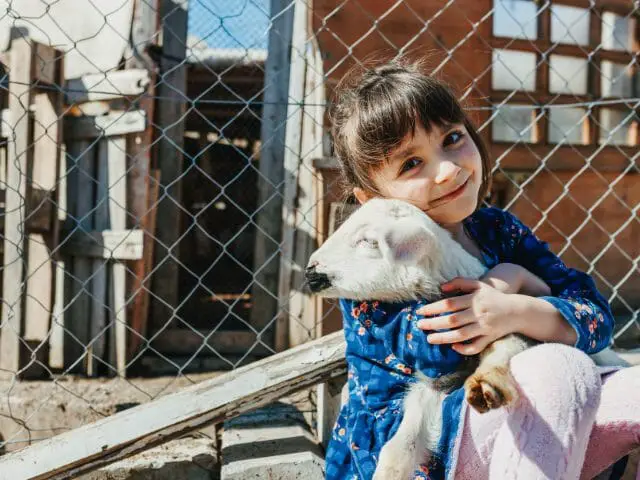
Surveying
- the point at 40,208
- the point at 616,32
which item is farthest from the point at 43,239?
the point at 616,32

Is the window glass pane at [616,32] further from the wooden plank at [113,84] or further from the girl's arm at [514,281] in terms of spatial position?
the girl's arm at [514,281]

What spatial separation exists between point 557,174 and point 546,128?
27 cm

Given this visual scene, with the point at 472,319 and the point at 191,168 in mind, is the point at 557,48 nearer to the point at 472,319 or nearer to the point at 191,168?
the point at 191,168

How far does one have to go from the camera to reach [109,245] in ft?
8.95

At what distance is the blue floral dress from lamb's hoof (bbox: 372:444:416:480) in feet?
0.10

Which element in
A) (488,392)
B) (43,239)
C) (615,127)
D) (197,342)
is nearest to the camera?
(488,392)

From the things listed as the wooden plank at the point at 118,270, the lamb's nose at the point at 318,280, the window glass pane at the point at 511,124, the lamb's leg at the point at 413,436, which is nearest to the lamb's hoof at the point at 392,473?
the lamb's leg at the point at 413,436

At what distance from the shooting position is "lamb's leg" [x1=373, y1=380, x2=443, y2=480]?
101 cm

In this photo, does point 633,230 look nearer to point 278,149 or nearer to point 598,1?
point 598,1

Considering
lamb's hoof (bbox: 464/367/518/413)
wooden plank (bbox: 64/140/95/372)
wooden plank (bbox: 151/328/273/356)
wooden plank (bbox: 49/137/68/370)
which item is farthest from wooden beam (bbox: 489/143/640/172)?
lamb's hoof (bbox: 464/367/518/413)

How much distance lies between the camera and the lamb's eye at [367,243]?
1.09m

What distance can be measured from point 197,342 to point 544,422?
247 centimetres

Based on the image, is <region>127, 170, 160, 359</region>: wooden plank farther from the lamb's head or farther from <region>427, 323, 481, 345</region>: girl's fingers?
<region>427, 323, 481, 345</region>: girl's fingers

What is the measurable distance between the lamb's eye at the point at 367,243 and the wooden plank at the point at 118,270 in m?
1.88
